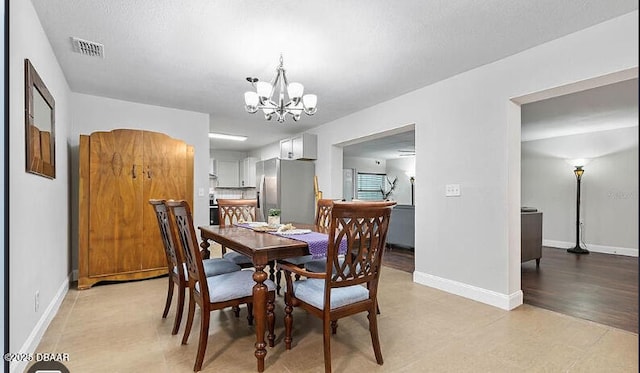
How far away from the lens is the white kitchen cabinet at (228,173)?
8273mm

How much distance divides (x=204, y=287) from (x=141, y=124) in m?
3.20

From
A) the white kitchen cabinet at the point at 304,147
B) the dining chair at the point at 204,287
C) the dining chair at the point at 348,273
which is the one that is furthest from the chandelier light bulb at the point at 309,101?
the white kitchen cabinet at the point at 304,147

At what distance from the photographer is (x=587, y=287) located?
3652 millimetres

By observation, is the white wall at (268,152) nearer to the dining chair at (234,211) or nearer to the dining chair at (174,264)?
the dining chair at (234,211)

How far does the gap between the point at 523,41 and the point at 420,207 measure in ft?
6.14

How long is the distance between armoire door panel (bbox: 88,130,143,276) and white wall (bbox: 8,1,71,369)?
15.8 inches

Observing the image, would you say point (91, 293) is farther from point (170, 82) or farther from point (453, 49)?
point (453, 49)

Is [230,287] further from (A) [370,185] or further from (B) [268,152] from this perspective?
(A) [370,185]

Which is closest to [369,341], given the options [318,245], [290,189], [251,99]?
[318,245]

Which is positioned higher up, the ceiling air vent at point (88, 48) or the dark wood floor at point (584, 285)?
the ceiling air vent at point (88, 48)

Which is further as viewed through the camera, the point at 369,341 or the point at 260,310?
the point at 369,341

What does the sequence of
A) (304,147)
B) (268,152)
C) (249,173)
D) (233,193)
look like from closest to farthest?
(304,147) → (268,152) → (249,173) → (233,193)

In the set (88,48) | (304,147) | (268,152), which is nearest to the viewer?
(88,48)

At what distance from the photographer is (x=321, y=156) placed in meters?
5.73
